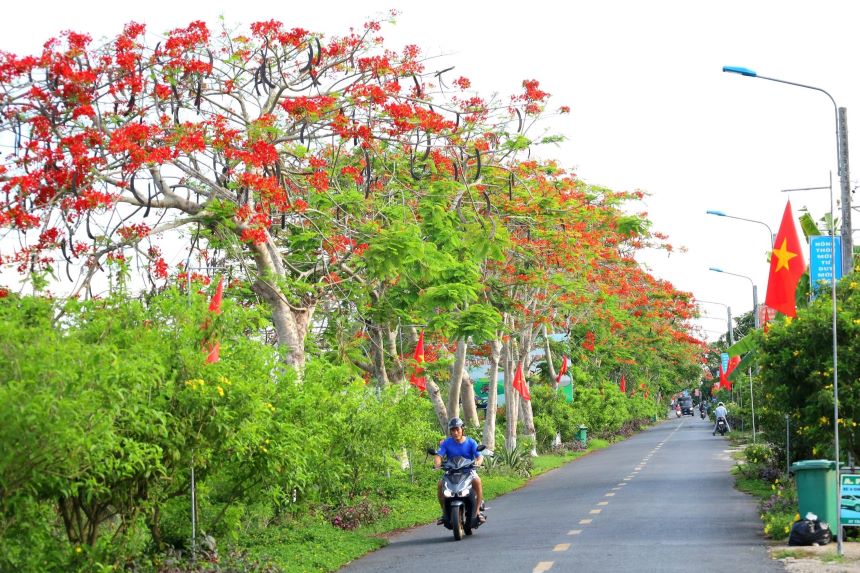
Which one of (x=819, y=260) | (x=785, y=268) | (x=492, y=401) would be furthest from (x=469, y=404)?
(x=819, y=260)

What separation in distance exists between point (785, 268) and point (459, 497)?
653 centimetres

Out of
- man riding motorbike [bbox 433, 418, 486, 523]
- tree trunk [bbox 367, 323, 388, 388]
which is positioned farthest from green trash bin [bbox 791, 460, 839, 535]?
tree trunk [bbox 367, 323, 388, 388]

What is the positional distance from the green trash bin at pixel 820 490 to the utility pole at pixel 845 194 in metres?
4.65

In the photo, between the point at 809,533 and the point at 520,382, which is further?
the point at 520,382

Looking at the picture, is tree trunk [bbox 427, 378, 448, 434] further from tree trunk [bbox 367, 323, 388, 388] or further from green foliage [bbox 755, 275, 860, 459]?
green foliage [bbox 755, 275, 860, 459]

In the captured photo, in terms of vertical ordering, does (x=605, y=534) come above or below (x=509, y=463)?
below

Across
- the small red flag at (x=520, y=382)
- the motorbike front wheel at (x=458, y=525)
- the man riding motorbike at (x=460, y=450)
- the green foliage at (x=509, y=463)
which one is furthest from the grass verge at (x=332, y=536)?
the small red flag at (x=520, y=382)

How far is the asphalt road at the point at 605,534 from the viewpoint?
1235 cm

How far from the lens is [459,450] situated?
52.6 ft

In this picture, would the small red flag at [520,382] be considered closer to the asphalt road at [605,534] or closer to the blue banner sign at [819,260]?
the asphalt road at [605,534]

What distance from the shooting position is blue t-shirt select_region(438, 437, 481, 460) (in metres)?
16.0

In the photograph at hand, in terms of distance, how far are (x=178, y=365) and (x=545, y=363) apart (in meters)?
39.5

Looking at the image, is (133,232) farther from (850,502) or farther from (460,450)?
(850,502)

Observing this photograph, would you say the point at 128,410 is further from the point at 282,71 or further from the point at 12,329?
the point at 282,71
